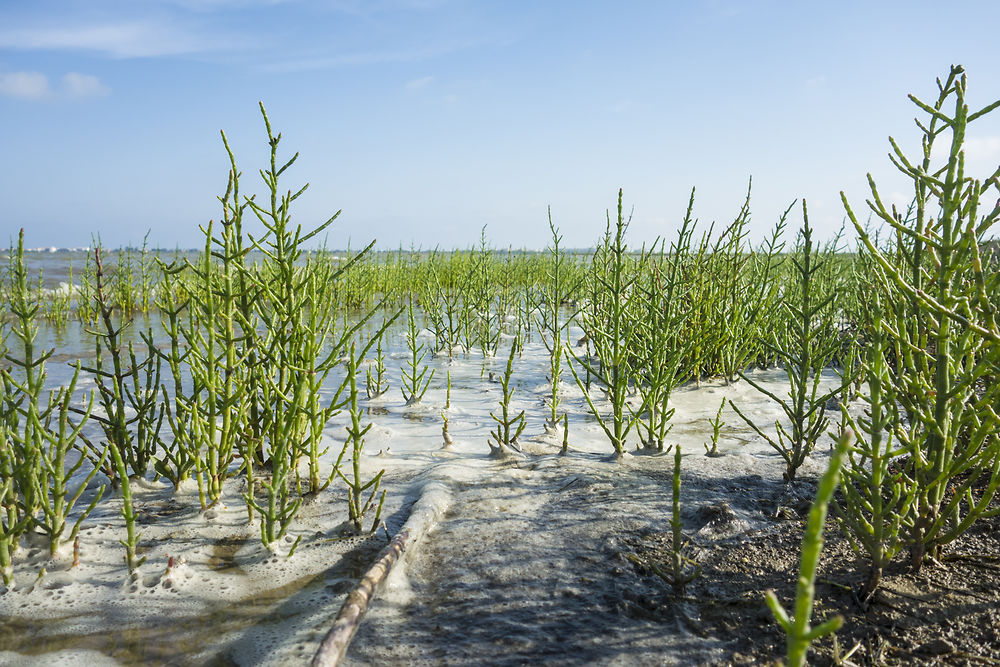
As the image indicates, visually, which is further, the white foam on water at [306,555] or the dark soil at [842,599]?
the white foam on water at [306,555]

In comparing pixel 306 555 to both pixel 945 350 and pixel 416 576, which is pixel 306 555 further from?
pixel 945 350

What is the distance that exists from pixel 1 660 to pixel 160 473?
1001mm

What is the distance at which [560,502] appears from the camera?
2.49 meters

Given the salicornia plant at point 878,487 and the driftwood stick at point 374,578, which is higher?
the salicornia plant at point 878,487

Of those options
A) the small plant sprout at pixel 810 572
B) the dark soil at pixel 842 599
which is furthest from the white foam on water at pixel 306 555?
the small plant sprout at pixel 810 572

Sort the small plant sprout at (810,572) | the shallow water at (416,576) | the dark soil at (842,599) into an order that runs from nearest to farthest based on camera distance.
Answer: the small plant sprout at (810,572) < the dark soil at (842,599) < the shallow water at (416,576)

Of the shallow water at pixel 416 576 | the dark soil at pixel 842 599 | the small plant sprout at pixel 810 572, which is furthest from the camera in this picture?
the shallow water at pixel 416 576

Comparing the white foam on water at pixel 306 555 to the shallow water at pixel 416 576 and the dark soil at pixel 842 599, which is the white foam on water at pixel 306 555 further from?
the dark soil at pixel 842 599

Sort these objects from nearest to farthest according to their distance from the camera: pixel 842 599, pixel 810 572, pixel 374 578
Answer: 1. pixel 810 572
2. pixel 842 599
3. pixel 374 578

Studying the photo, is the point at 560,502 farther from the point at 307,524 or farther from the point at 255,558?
the point at 255,558

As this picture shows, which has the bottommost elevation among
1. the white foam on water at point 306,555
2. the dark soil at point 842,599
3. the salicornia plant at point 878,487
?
the white foam on water at point 306,555

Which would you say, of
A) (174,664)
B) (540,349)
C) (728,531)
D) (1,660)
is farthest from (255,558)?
(540,349)

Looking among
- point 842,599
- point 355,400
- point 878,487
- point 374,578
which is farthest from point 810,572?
point 355,400

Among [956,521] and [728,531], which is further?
[728,531]
